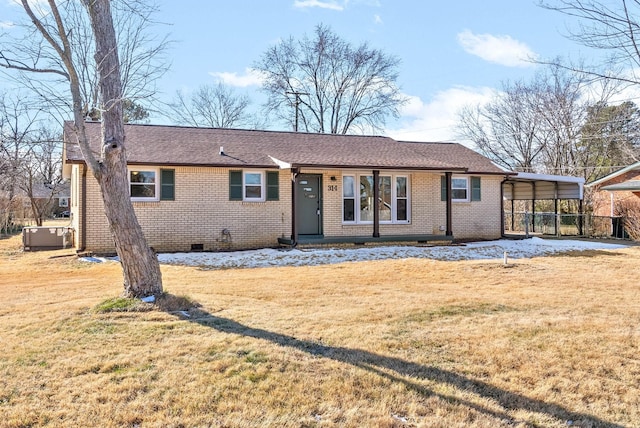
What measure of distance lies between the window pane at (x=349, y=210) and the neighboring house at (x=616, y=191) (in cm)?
1227

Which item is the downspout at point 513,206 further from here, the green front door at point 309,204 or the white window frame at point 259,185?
the white window frame at point 259,185

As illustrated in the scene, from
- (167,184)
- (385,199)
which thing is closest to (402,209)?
(385,199)

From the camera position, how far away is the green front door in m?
15.7

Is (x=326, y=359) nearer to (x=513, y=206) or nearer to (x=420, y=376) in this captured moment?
(x=420, y=376)

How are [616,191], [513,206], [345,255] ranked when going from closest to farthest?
[345,255], [616,191], [513,206]

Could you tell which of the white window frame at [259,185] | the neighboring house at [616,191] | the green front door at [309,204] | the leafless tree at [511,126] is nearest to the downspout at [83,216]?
the white window frame at [259,185]

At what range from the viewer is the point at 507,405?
3514mm

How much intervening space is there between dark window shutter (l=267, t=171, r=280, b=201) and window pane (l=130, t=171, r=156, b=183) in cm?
345

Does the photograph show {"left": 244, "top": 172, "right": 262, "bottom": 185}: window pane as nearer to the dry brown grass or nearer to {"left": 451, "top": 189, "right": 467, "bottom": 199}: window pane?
{"left": 451, "top": 189, "right": 467, "bottom": 199}: window pane

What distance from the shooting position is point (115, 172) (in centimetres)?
630

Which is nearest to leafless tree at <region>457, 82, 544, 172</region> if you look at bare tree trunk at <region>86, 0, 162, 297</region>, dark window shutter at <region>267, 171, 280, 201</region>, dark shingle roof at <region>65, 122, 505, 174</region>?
dark shingle roof at <region>65, 122, 505, 174</region>

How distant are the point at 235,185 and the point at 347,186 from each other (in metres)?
3.79

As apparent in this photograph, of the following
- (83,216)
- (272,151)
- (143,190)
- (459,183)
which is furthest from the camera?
(459,183)

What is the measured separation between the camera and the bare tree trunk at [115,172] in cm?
629
